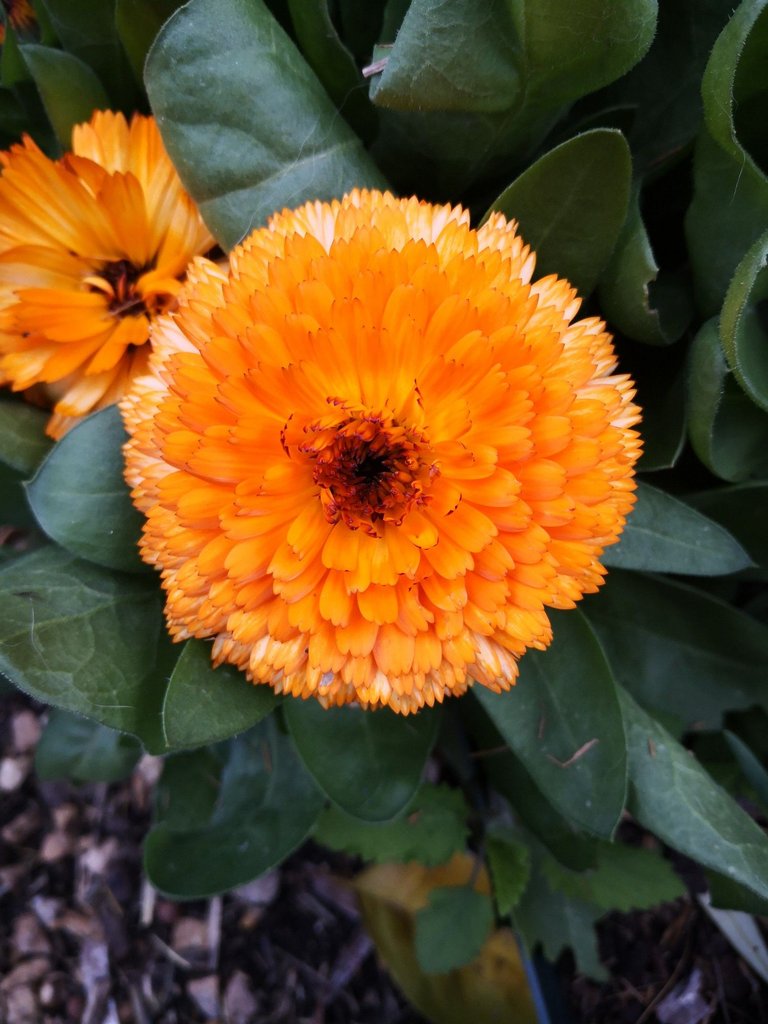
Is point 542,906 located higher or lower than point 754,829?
lower

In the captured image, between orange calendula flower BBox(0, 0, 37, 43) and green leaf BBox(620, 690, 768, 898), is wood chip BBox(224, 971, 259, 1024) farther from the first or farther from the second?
orange calendula flower BBox(0, 0, 37, 43)

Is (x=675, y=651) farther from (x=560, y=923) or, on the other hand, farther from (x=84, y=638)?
(x=84, y=638)

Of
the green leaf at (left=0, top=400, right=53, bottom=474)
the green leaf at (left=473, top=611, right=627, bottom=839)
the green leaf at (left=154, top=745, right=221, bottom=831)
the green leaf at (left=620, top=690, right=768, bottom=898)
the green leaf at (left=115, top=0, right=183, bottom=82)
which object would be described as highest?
the green leaf at (left=115, top=0, right=183, bottom=82)

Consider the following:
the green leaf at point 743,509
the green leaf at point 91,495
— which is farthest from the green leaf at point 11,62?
the green leaf at point 743,509

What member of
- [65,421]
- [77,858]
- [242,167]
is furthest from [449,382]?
[77,858]

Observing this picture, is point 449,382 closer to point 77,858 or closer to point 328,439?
point 328,439

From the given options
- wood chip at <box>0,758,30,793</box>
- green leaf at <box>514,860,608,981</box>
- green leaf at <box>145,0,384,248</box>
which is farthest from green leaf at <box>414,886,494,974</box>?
green leaf at <box>145,0,384,248</box>

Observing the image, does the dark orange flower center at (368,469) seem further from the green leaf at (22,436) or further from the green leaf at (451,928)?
the green leaf at (451,928)
